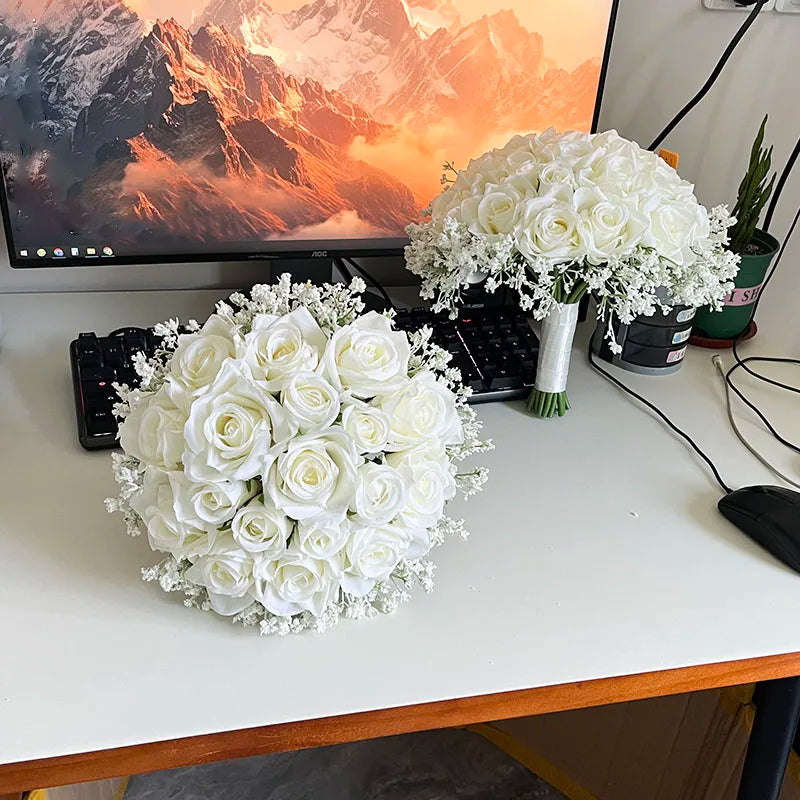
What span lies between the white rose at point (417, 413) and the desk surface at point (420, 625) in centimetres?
13

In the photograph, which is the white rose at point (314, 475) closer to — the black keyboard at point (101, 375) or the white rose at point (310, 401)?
the white rose at point (310, 401)

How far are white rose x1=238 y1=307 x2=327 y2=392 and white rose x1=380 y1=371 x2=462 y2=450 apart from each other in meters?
0.06

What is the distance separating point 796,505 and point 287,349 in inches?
18.2

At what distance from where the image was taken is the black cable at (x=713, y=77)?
1018 millimetres

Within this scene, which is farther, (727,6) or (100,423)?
(727,6)

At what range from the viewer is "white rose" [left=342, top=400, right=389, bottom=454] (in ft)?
1.96

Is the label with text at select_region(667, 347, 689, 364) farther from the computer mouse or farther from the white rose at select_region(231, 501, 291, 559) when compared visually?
the white rose at select_region(231, 501, 291, 559)

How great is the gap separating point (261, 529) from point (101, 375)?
13.2 inches

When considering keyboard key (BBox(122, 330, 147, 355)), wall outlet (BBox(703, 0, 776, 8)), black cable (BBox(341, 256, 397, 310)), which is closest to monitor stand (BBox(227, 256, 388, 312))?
black cable (BBox(341, 256, 397, 310))

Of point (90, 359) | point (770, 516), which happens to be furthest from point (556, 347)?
point (90, 359)

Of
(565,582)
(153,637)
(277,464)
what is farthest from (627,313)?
(153,637)

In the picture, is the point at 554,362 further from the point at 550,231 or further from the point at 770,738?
the point at 770,738

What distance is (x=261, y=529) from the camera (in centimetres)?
60

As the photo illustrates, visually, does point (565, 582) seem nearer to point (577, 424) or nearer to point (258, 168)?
point (577, 424)
